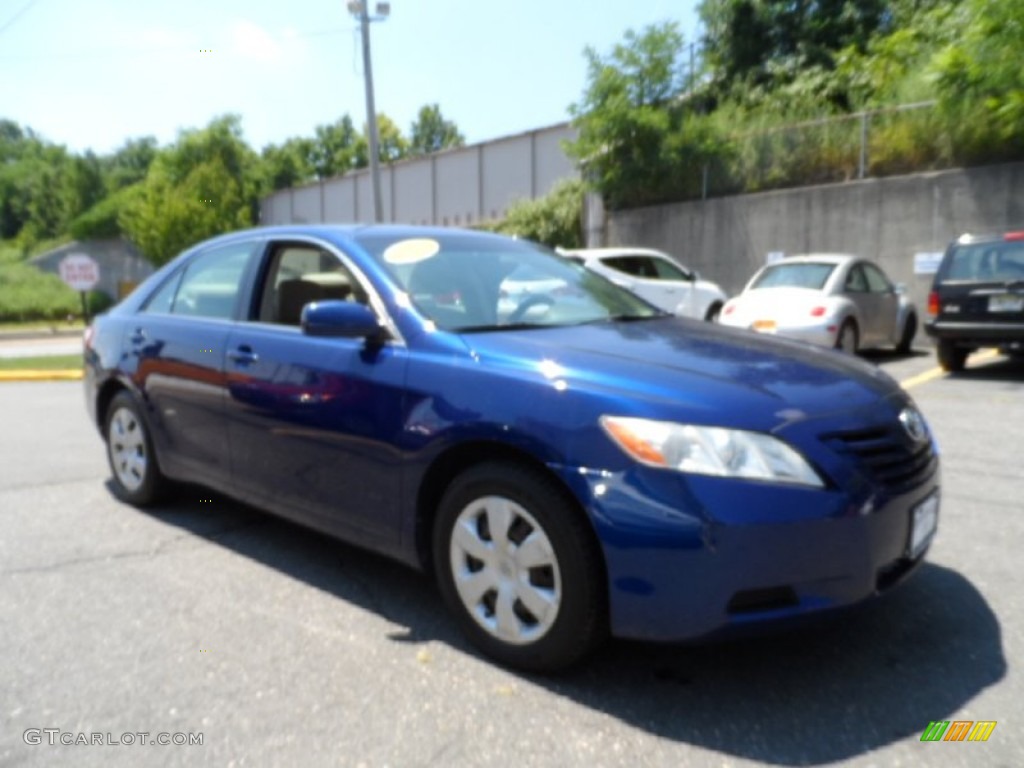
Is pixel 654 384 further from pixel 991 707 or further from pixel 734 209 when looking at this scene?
pixel 734 209

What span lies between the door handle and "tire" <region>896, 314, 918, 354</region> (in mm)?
10713

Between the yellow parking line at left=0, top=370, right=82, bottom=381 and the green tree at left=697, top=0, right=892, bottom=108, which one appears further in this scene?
the green tree at left=697, top=0, right=892, bottom=108

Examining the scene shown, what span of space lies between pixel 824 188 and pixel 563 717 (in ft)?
49.8

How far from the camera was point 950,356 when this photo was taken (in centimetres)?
1023

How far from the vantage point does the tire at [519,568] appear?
280 cm

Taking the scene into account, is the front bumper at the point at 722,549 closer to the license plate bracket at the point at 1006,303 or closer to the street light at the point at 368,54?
the license plate bracket at the point at 1006,303

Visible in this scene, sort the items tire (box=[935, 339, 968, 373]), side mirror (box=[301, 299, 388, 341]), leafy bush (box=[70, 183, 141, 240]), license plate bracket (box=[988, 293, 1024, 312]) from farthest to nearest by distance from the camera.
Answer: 1. leafy bush (box=[70, 183, 141, 240])
2. tire (box=[935, 339, 968, 373])
3. license plate bracket (box=[988, 293, 1024, 312])
4. side mirror (box=[301, 299, 388, 341])

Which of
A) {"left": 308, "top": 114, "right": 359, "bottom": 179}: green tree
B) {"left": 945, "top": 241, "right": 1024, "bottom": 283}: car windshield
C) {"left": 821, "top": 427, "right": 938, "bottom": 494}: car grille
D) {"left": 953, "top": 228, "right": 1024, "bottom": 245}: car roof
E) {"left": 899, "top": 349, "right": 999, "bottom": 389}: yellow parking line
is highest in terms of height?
{"left": 308, "top": 114, "right": 359, "bottom": 179}: green tree

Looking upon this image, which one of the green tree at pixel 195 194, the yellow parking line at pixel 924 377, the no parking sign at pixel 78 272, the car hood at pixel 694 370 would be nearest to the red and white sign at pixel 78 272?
the no parking sign at pixel 78 272

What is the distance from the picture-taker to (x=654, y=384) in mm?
2863

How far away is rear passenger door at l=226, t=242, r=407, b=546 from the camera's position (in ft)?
11.2

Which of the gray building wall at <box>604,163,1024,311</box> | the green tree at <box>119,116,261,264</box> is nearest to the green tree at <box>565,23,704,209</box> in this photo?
the gray building wall at <box>604,163,1024,311</box>

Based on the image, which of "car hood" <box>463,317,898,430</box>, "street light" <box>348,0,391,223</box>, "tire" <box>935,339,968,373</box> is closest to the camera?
"car hood" <box>463,317,898,430</box>

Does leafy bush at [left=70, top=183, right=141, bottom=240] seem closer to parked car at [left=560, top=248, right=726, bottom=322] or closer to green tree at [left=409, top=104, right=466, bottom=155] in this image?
green tree at [left=409, top=104, right=466, bottom=155]
